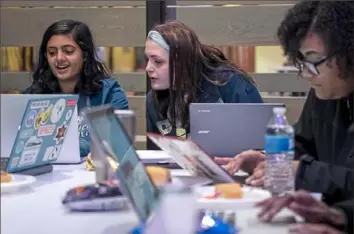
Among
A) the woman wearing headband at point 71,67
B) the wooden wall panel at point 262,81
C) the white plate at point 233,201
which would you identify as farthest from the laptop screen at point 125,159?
the wooden wall panel at point 262,81

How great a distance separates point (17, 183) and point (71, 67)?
1299 mm

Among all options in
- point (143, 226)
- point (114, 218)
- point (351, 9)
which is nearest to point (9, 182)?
point (114, 218)

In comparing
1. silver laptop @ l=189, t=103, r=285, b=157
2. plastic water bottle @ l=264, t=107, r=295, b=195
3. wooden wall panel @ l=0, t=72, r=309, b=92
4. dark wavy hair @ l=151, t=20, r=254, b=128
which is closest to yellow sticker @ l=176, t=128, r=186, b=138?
dark wavy hair @ l=151, t=20, r=254, b=128

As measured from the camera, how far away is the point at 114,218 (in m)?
1.35

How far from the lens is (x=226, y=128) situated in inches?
80.4

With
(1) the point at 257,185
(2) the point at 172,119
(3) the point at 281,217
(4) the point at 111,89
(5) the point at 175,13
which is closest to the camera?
(3) the point at 281,217

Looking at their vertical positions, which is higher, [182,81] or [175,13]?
[175,13]

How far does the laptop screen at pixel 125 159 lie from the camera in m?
1.14

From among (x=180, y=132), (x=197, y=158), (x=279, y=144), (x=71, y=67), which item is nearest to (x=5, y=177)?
(x=197, y=158)

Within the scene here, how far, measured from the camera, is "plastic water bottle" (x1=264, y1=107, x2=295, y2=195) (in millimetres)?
1573

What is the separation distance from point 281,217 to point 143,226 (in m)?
0.38

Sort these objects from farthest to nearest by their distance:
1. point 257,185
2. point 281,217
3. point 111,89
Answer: point 111,89 < point 257,185 < point 281,217

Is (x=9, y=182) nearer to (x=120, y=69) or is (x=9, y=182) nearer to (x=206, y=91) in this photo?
(x=206, y=91)

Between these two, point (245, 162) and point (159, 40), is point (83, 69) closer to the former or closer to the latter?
point (159, 40)
